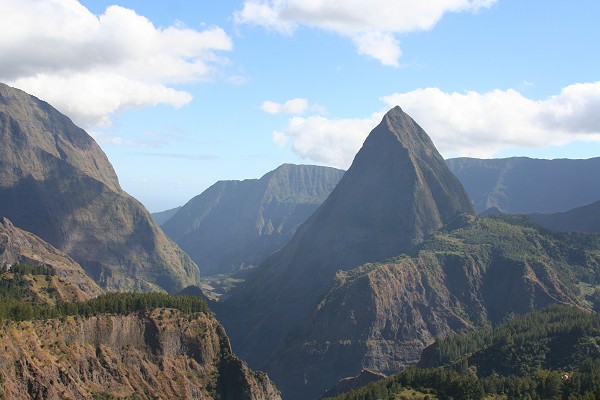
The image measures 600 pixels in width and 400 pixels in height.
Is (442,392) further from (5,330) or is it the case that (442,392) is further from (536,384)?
(5,330)

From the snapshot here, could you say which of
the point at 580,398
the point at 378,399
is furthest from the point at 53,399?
the point at 580,398

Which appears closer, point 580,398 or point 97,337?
point 580,398

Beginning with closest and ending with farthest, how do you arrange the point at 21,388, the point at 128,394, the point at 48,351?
the point at 21,388 < the point at 48,351 < the point at 128,394

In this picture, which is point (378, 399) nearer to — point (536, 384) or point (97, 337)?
point (536, 384)

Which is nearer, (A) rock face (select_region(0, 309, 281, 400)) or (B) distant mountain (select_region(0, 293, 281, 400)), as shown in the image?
(A) rock face (select_region(0, 309, 281, 400))

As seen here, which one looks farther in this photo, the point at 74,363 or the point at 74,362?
the point at 74,362

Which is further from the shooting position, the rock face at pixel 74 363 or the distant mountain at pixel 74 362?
the distant mountain at pixel 74 362

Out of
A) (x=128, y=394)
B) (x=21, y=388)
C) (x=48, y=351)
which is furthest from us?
(x=128, y=394)

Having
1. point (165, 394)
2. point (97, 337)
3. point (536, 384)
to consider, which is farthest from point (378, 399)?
point (97, 337)

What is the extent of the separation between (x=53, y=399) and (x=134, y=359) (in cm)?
3515

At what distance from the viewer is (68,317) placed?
621 feet

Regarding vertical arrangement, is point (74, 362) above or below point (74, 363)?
above

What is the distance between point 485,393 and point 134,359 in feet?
351

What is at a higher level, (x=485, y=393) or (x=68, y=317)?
(x=68, y=317)
